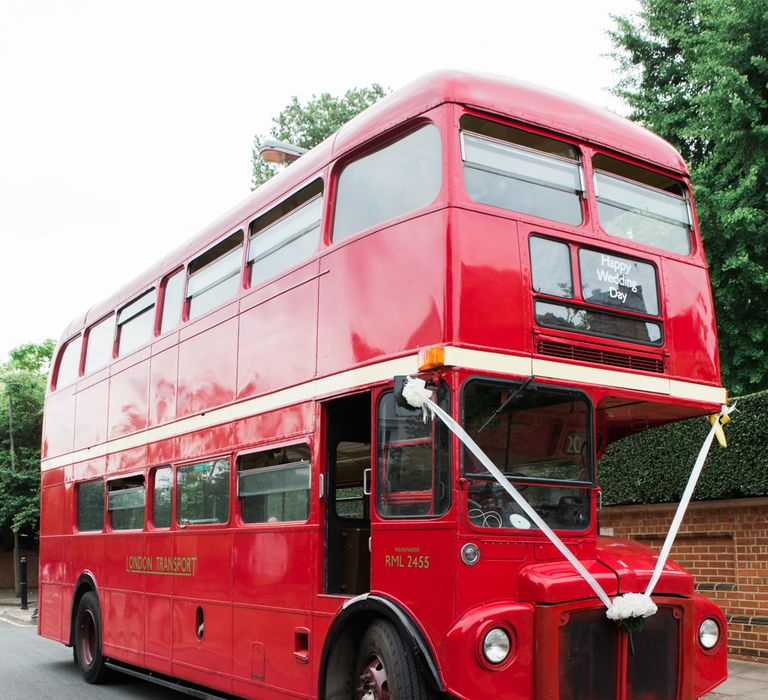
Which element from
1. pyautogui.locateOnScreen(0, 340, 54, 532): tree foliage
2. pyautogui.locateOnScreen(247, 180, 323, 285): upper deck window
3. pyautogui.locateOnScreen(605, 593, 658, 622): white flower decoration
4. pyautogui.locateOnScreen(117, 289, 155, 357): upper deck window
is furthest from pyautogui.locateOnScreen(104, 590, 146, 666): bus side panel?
pyautogui.locateOnScreen(0, 340, 54, 532): tree foliage

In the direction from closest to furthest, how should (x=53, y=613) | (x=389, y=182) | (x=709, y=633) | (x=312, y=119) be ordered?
(x=709, y=633) < (x=389, y=182) < (x=53, y=613) < (x=312, y=119)

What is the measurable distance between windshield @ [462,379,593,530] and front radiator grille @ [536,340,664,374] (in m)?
0.25

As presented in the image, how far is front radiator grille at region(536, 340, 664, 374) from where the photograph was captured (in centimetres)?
618

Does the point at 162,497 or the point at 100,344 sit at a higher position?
the point at 100,344

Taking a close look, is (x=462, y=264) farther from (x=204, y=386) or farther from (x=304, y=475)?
(x=204, y=386)

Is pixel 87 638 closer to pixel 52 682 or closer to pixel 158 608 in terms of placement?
pixel 52 682

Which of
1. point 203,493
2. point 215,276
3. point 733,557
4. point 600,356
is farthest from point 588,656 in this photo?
point 733,557

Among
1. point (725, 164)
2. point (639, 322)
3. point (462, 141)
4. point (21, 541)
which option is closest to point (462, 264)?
point (462, 141)

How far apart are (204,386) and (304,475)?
7.13ft

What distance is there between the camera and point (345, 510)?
7.39 metres

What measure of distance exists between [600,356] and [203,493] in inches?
165

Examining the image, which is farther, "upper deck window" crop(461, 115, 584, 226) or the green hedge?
the green hedge

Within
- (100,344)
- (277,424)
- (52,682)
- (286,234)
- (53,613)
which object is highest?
(286,234)

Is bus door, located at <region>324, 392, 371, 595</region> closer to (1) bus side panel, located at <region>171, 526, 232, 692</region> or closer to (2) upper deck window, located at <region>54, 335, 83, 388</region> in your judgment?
(1) bus side panel, located at <region>171, 526, 232, 692</region>
